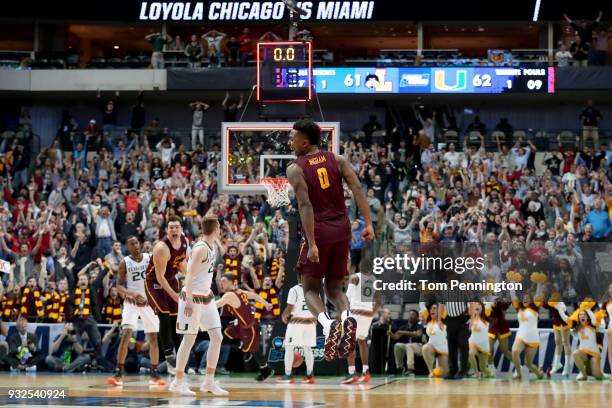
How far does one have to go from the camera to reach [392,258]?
2234 centimetres

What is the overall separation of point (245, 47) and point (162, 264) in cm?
2427

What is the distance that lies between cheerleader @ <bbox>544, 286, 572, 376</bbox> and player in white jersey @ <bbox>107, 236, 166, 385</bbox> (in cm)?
822

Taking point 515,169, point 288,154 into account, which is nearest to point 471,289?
point 288,154

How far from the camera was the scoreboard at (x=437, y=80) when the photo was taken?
34750 mm

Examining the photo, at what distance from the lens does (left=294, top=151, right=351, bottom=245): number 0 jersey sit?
1088 cm

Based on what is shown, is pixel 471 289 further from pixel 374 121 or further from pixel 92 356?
pixel 374 121

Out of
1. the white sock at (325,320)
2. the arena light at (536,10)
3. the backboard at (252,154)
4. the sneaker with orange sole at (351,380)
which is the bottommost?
the sneaker with orange sole at (351,380)

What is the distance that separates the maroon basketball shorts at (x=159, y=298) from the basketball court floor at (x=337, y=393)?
1.20 m

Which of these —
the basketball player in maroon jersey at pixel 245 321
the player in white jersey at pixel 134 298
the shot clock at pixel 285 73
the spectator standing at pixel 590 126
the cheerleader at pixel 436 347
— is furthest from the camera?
the spectator standing at pixel 590 126

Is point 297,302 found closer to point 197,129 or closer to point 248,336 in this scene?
point 248,336

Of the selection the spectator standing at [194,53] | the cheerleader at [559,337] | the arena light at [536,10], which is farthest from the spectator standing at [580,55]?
the cheerleader at [559,337]

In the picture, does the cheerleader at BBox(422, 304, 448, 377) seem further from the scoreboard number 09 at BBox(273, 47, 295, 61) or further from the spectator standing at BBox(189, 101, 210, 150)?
the spectator standing at BBox(189, 101, 210, 150)

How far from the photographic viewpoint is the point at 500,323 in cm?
2158

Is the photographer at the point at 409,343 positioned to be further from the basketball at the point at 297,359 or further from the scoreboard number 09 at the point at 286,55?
the scoreboard number 09 at the point at 286,55
